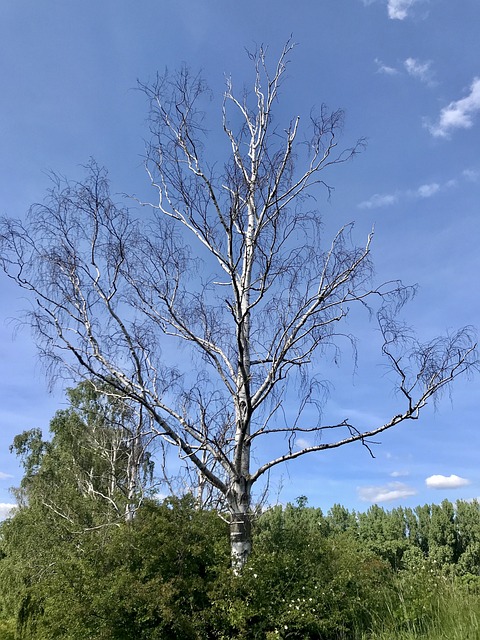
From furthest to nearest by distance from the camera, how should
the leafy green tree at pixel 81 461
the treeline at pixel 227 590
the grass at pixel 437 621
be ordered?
the leafy green tree at pixel 81 461 < the treeline at pixel 227 590 < the grass at pixel 437 621

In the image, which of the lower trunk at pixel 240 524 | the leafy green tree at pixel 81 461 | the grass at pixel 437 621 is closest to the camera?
the grass at pixel 437 621

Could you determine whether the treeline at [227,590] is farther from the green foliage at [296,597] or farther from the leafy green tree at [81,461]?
the leafy green tree at [81,461]

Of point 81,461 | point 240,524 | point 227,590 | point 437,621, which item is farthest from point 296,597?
point 81,461

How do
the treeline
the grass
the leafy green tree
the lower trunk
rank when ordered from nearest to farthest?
the grass < the treeline < the lower trunk < the leafy green tree

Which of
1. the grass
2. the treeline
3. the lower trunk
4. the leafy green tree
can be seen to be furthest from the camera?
the leafy green tree

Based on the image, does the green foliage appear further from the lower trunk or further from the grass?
the grass

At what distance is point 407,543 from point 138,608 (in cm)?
2057

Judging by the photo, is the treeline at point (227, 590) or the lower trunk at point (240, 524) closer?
the treeline at point (227, 590)

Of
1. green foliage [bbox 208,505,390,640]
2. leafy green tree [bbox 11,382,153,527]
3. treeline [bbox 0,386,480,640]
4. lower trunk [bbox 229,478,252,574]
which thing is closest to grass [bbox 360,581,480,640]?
treeline [bbox 0,386,480,640]

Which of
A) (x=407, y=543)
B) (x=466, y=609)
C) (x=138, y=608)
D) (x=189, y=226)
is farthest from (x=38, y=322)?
(x=407, y=543)

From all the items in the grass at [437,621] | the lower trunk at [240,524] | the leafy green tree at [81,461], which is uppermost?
the leafy green tree at [81,461]

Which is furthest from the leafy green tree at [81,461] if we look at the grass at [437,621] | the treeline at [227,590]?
the grass at [437,621]

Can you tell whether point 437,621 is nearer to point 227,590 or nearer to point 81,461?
point 227,590

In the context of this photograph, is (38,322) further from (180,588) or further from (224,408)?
(180,588)
